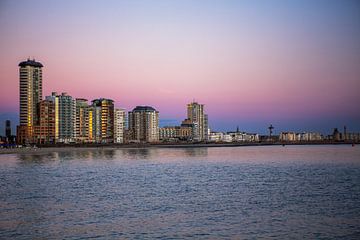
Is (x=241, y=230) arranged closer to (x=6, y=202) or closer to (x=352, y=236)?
Answer: (x=352, y=236)

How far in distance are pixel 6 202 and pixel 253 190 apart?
80.5 feet

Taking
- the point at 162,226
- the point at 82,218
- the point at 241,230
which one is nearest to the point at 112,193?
the point at 82,218

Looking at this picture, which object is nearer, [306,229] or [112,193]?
[306,229]

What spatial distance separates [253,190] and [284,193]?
142 inches

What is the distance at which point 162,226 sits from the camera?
2820 cm

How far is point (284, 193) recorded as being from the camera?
145 ft

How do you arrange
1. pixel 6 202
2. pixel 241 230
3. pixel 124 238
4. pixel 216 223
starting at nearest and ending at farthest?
1. pixel 124 238
2. pixel 241 230
3. pixel 216 223
4. pixel 6 202

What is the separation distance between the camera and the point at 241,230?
2703 cm

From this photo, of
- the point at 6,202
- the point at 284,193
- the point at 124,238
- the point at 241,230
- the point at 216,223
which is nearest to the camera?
the point at 124,238

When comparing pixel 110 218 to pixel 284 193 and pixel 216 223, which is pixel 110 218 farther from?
pixel 284 193

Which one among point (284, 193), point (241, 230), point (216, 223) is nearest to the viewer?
point (241, 230)

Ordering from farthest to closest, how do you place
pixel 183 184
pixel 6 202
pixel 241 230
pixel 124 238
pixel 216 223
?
1. pixel 183 184
2. pixel 6 202
3. pixel 216 223
4. pixel 241 230
5. pixel 124 238

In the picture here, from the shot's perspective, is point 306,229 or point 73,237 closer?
point 73,237

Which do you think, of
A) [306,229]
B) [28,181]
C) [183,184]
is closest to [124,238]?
[306,229]
